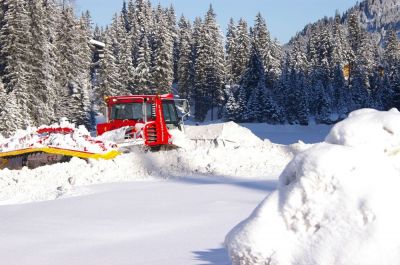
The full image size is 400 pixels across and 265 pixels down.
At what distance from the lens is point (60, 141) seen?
15266 mm

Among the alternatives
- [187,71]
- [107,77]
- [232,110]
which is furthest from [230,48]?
[107,77]

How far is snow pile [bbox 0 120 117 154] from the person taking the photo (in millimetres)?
14969

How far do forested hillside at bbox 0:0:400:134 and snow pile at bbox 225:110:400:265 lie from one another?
31111 mm

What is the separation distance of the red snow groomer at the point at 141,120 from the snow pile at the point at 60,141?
3.88ft

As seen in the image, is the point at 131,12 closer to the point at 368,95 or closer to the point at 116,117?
the point at 368,95

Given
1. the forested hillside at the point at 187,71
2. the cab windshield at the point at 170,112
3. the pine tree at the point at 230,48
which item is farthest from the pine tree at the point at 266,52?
the cab windshield at the point at 170,112

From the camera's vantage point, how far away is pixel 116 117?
17.9 metres

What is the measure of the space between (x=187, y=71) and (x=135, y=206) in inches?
2596

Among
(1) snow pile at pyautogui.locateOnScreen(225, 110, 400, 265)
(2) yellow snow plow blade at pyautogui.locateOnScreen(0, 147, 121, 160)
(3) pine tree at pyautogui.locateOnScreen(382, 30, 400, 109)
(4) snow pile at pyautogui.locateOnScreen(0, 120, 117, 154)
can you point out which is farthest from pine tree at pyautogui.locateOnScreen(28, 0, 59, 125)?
(3) pine tree at pyautogui.locateOnScreen(382, 30, 400, 109)

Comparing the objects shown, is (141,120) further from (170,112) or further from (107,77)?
(107,77)

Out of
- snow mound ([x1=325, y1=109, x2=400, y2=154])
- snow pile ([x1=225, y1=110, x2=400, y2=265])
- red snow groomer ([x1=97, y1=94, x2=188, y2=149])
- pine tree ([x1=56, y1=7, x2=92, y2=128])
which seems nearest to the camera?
snow pile ([x1=225, y1=110, x2=400, y2=265])

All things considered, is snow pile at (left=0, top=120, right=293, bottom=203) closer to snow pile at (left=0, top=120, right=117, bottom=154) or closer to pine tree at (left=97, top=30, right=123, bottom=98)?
snow pile at (left=0, top=120, right=117, bottom=154)

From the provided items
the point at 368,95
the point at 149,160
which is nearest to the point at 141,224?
the point at 149,160

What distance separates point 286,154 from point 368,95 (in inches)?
2365
